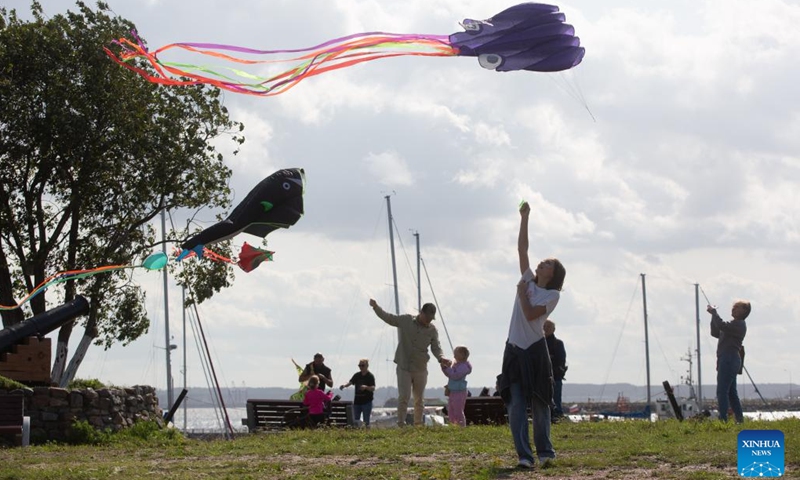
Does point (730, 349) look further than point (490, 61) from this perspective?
Yes

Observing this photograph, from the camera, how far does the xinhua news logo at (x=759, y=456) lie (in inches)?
352

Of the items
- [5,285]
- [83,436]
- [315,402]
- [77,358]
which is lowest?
[83,436]

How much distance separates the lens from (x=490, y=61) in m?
12.4

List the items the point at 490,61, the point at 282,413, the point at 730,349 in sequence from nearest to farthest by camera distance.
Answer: the point at 490,61
the point at 730,349
the point at 282,413

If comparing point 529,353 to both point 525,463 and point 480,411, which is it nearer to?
point 525,463

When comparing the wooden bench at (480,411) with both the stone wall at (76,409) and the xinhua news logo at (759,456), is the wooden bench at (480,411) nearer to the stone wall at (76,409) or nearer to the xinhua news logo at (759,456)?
the stone wall at (76,409)

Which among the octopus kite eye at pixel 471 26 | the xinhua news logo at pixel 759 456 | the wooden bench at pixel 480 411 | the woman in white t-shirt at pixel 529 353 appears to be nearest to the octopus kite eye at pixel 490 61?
the octopus kite eye at pixel 471 26

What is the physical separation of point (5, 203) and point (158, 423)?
23.2ft

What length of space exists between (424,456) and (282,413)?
23.9ft

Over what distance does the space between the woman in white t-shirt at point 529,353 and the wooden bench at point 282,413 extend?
828cm

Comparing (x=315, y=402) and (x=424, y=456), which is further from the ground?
(x=315, y=402)

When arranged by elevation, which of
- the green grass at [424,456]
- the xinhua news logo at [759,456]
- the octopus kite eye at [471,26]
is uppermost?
the octopus kite eye at [471,26]

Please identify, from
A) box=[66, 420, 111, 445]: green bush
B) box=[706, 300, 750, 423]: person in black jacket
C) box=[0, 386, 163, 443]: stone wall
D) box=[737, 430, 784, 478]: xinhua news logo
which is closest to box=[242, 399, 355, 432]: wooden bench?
box=[0, 386, 163, 443]: stone wall

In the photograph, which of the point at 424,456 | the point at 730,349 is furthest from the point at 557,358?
the point at 424,456
